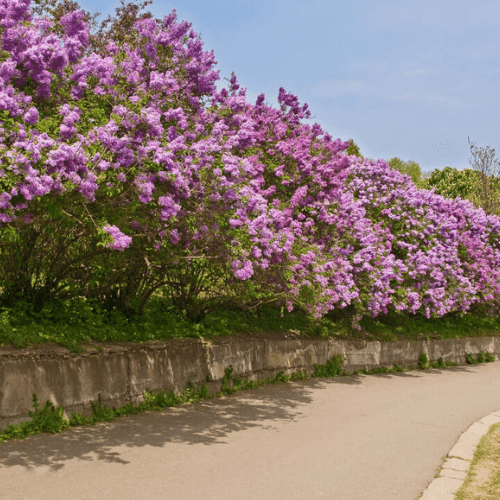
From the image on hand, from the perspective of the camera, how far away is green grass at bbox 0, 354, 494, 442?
745 centimetres

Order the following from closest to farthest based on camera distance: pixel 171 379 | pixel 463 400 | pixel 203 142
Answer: pixel 203 142 < pixel 171 379 < pixel 463 400

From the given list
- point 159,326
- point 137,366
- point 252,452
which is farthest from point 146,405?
point 252,452

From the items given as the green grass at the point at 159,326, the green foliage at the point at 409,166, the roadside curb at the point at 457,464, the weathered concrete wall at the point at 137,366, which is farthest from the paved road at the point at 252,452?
the green foliage at the point at 409,166

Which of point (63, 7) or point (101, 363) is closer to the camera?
point (101, 363)

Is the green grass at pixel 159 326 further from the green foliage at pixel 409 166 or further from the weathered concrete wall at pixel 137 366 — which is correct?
the green foliage at pixel 409 166

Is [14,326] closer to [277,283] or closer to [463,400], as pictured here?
[277,283]

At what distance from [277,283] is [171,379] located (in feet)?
7.90

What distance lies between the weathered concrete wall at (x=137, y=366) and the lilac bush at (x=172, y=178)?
1.10m

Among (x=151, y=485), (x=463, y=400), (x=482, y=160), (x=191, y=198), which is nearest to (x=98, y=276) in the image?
(x=191, y=198)

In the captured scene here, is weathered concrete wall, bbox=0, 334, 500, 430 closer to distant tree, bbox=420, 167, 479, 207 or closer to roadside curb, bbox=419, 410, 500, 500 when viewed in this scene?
roadside curb, bbox=419, 410, 500, 500

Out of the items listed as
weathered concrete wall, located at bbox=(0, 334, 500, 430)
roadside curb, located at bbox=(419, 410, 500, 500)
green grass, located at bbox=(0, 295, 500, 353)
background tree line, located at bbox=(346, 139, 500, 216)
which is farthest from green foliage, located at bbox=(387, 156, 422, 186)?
roadside curb, located at bbox=(419, 410, 500, 500)

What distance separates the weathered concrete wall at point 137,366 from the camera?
7.53 meters

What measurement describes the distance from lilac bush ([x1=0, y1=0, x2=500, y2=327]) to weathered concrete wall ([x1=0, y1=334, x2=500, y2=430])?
1097mm

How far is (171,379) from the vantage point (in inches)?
393
